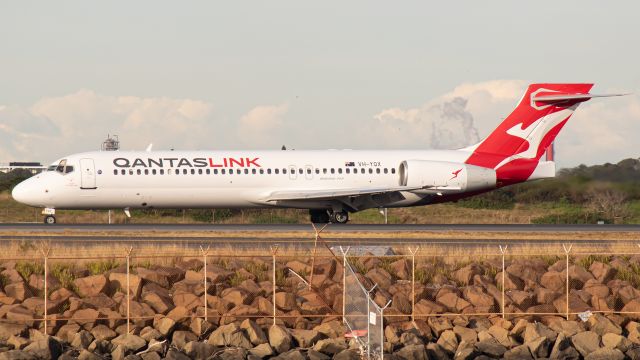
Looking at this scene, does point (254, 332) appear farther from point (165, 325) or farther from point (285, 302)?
point (285, 302)

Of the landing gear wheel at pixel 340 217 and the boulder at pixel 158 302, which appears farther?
the landing gear wheel at pixel 340 217

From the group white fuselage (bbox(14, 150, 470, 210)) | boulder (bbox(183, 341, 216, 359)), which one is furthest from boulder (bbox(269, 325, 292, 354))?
white fuselage (bbox(14, 150, 470, 210))

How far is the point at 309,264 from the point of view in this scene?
90.7 ft

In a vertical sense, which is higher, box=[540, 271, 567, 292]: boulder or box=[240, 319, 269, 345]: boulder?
box=[540, 271, 567, 292]: boulder

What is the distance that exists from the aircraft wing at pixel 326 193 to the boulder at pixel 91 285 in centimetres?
2090

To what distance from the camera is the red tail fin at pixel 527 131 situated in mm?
49062

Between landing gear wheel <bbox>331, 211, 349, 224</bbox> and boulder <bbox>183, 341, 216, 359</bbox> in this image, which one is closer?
boulder <bbox>183, 341, 216, 359</bbox>

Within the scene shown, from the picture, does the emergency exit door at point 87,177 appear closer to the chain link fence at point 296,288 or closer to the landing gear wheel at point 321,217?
the landing gear wheel at point 321,217

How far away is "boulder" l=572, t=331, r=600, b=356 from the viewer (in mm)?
23500

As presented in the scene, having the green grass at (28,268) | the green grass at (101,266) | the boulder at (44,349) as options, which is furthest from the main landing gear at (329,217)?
the boulder at (44,349)

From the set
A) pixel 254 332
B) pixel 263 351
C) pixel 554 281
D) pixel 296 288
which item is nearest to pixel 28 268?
pixel 296 288

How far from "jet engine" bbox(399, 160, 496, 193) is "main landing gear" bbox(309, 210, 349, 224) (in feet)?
9.78

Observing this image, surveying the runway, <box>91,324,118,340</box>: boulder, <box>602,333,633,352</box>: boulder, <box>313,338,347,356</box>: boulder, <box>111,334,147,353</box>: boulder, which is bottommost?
<box>602,333,633,352</box>: boulder

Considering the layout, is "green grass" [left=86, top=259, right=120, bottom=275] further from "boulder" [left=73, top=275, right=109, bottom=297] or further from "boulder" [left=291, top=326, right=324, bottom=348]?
"boulder" [left=291, top=326, right=324, bottom=348]
